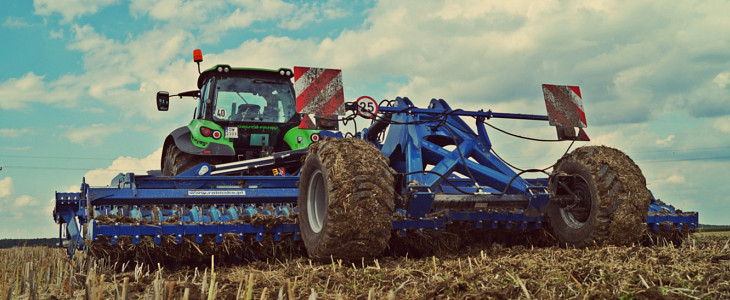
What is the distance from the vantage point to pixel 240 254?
5469 mm

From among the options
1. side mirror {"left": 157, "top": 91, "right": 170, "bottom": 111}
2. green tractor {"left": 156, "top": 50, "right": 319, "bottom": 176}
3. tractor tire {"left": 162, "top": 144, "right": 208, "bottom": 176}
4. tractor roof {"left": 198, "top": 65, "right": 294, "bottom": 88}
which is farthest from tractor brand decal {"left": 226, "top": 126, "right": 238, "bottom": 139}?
side mirror {"left": 157, "top": 91, "right": 170, "bottom": 111}

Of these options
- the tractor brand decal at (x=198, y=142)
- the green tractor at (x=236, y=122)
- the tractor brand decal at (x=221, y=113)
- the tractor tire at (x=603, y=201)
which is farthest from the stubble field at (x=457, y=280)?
the tractor brand decal at (x=221, y=113)

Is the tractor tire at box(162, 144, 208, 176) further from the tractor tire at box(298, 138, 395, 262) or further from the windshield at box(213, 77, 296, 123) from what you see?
the tractor tire at box(298, 138, 395, 262)

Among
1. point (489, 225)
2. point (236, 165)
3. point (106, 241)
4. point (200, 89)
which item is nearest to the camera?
point (106, 241)

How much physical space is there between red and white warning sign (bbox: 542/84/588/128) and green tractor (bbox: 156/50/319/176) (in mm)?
3471

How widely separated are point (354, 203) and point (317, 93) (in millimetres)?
1548

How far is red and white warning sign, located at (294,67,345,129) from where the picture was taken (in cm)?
553

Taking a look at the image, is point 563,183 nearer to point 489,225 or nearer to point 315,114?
point 489,225

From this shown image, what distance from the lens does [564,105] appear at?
652 cm

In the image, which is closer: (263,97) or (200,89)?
(263,97)

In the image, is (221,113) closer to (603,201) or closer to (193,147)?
(193,147)

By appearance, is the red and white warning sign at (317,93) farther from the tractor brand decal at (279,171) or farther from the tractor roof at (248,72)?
the tractor roof at (248,72)

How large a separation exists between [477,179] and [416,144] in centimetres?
66

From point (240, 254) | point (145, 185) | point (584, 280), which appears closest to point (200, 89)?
point (145, 185)
